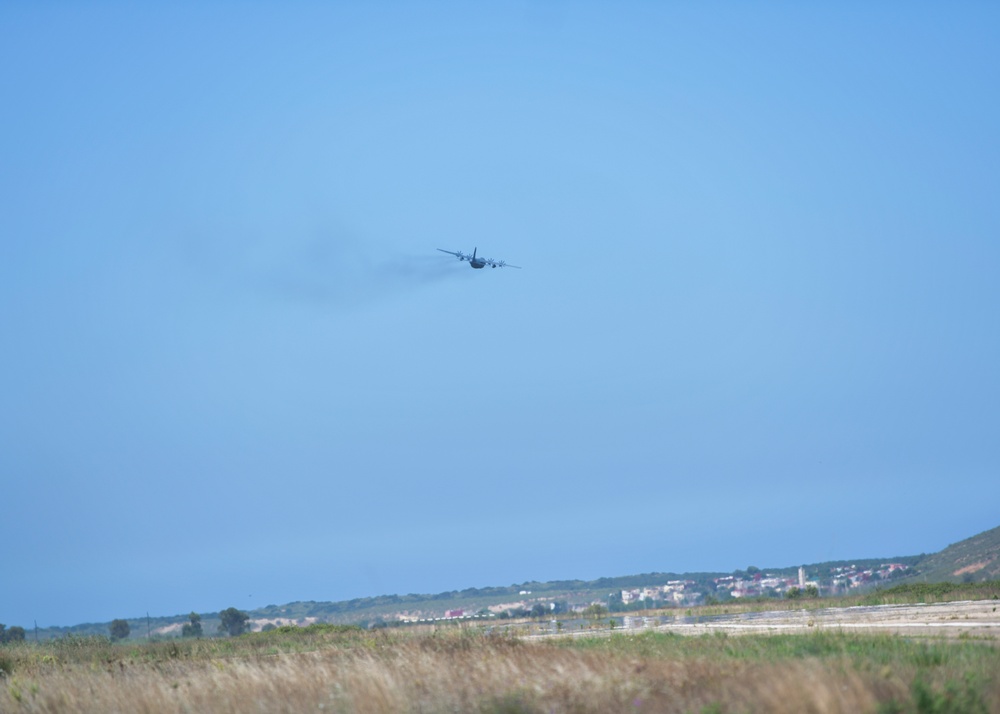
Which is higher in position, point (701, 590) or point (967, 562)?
point (967, 562)

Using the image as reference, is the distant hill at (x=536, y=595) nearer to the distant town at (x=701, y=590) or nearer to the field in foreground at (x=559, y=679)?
the distant town at (x=701, y=590)

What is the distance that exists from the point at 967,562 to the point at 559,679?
9989 centimetres

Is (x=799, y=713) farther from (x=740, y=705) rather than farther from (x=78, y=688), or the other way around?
(x=78, y=688)

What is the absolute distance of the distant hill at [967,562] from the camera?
3816 inches

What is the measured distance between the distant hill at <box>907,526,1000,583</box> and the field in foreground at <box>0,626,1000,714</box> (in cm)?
7840

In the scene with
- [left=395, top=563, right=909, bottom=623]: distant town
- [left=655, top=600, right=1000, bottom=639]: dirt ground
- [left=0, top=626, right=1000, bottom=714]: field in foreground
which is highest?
[left=0, top=626, right=1000, bottom=714]: field in foreground

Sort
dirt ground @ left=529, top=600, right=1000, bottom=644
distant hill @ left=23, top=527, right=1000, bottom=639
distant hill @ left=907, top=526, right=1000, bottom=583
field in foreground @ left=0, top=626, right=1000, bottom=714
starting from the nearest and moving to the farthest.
Result: field in foreground @ left=0, top=626, right=1000, bottom=714 < dirt ground @ left=529, top=600, right=1000, bottom=644 < distant hill @ left=907, top=526, right=1000, bottom=583 < distant hill @ left=23, top=527, right=1000, bottom=639

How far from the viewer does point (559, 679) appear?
18.0 meters

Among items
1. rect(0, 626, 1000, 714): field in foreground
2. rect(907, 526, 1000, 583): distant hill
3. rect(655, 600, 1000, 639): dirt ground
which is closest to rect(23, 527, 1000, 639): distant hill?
rect(907, 526, 1000, 583): distant hill

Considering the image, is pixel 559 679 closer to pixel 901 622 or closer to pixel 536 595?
pixel 901 622

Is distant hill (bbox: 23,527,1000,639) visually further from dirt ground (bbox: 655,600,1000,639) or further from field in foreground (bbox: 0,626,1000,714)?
field in foreground (bbox: 0,626,1000,714)

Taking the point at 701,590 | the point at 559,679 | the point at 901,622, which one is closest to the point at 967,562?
the point at 701,590

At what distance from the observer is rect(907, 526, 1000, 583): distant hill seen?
9693 cm

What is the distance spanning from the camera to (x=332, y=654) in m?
27.1
